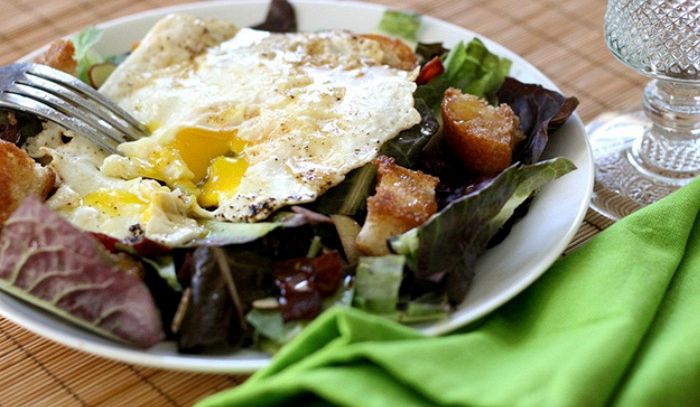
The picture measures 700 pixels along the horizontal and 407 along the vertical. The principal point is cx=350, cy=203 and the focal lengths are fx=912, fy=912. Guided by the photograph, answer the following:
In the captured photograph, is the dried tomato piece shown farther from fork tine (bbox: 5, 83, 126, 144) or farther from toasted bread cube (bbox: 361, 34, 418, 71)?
toasted bread cube (bbox: 361, 34, 418, 71)

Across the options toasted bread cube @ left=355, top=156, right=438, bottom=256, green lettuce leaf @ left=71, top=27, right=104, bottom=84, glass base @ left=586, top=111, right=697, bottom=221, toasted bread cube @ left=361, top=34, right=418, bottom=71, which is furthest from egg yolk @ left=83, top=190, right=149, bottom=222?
glass base @ left=586, top=111, right=697, bottom=221

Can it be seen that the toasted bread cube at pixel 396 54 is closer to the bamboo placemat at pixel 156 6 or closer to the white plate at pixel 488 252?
the white plate at pixel 488 252

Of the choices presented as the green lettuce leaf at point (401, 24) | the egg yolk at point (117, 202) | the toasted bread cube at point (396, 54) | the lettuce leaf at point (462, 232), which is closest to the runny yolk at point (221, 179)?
the egg yolk at point (117, 202)

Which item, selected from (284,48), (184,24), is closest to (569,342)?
(284,48)

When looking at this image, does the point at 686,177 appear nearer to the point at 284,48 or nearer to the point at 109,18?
the point at 284,48

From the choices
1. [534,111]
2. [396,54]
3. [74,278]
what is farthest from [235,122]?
[534,111]
